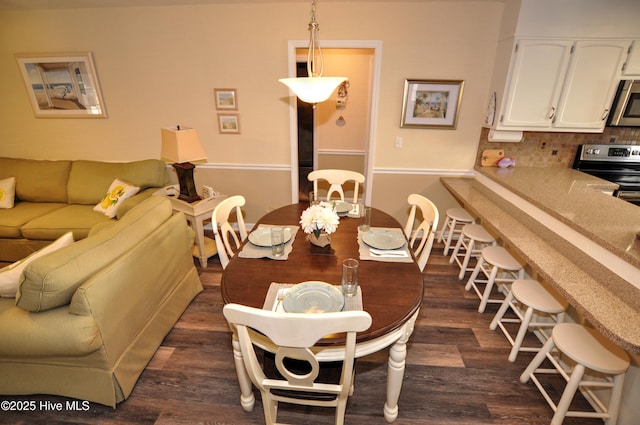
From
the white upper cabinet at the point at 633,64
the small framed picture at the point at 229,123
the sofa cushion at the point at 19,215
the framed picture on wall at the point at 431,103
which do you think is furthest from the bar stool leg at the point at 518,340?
the sofa cushion at the point at 19,215

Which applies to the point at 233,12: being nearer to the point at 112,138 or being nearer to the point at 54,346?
Answer: the point at 112,138

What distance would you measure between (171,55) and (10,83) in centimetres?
201

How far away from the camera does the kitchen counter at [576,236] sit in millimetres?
1412

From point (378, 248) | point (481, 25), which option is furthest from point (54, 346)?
point (481, 25)

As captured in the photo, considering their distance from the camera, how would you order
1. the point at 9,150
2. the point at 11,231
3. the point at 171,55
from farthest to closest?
the point at 9,150
the point at 171,55
the point at 11,231

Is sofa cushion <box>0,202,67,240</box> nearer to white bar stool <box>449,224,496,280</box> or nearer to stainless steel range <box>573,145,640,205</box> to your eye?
white bar stool <box>449,224,496,280</box>

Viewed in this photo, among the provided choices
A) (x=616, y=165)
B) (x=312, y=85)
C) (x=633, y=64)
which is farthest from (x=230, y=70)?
(x=616, y=165)

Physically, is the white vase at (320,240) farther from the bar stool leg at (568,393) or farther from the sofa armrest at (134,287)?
the bar stool leg at (568,393)

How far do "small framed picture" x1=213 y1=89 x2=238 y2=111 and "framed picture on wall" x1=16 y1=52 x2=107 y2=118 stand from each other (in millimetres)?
1341

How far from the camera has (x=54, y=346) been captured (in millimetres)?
1487

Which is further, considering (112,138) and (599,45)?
(112,138)

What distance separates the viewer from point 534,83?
266cm

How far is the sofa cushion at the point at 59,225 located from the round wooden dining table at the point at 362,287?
205 centimetres

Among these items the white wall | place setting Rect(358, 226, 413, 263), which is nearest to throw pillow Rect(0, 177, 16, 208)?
the white wall
